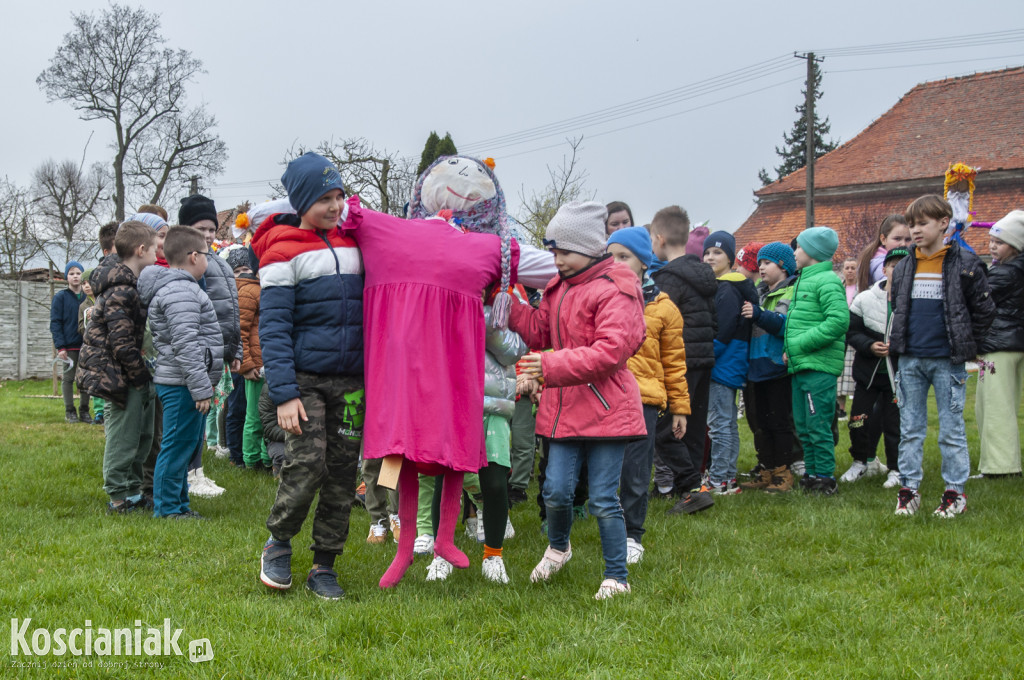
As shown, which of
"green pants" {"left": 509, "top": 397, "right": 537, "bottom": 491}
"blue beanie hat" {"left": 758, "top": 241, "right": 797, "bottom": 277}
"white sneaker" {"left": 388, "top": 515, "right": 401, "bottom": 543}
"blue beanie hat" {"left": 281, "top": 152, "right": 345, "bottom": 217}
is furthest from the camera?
"blue beanie hat" {"left": 758, "top": 241, "right": 797, "bottom": 277}

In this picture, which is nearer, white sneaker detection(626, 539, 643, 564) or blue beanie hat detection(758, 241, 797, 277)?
white sneaker detection(626, 539, 643, 564)

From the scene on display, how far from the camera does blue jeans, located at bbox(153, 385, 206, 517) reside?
5.66m

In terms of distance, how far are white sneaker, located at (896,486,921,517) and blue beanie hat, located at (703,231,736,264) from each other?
7.88 feet

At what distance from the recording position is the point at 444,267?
12.5 ft

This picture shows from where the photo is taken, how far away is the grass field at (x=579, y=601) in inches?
127

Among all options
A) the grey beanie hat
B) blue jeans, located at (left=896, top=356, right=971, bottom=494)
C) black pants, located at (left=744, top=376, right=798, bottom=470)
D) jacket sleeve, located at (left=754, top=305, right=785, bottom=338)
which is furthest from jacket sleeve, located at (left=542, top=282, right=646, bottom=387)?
black pants, located at (left=744, top=376, right=798, bottom=470)

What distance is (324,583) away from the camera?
4.06 metres

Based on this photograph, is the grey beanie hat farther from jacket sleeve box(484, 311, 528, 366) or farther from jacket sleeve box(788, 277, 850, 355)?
jacket sleeve box(788, 277, 850, 355)

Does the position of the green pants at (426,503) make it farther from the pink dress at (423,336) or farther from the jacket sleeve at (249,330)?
the jacket sleeve at (249,330)

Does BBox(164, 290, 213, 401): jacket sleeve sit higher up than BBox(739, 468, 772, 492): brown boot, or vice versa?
BBox(164, 290, 213, 401): jacket sleeve

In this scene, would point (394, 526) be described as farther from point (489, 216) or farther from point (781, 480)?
point (781, 480)

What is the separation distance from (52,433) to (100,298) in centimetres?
447

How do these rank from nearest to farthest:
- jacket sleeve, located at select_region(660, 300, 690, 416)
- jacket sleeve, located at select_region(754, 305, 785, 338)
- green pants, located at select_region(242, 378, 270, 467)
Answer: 1. jacket sleeve, located at select_region(660, 300, 690, 416)
2. jacket sleeve, located at select_region(754, 305, 785, 338)
3. green pants, located at select_region(242, 378, 270, 467)

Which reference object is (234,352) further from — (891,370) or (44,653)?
(891,370)
